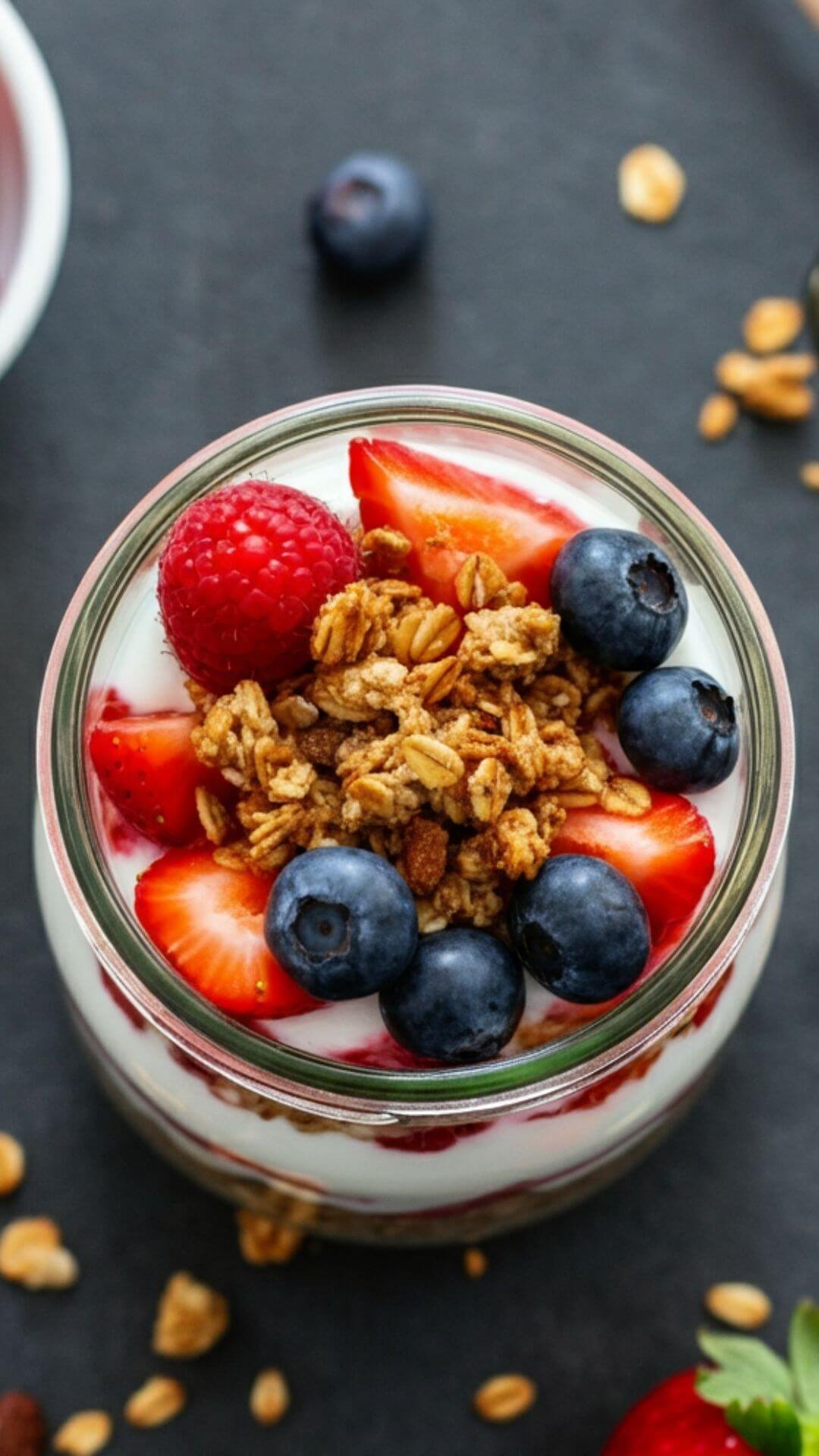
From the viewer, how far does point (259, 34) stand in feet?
5.04

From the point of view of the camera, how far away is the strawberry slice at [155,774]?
92 centimetres

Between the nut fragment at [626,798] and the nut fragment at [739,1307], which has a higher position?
the nut fragment at [626,798]

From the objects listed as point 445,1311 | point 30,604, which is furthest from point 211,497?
point 445,1311

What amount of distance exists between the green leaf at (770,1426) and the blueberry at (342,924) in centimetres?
51

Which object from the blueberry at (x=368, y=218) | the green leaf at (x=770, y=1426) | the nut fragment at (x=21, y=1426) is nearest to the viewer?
Result: the green leaf at (x=770, y=1426)

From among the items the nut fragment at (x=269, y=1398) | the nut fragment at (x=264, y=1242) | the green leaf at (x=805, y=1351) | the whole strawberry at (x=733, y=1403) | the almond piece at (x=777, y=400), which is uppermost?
the almond piece at (x=777, y=400)

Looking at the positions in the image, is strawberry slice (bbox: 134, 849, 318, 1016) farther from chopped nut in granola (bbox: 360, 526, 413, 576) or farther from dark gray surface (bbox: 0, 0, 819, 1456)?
dark gray surface (bbox: 0, 0, 819, 1456)

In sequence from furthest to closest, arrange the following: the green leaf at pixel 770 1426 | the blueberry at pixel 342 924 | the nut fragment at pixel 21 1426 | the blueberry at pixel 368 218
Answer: the blueberry at pixel 368 218, the nut fragment at pixel 21 1426, the green leaf at pixel 770 1426, the blueberry at pixel 342 924

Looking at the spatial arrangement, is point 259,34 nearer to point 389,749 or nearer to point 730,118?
point 730,118

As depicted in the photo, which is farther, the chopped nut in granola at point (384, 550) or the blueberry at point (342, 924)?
the chopped nut in granola at point (384, 550)

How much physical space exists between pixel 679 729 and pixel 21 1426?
851 millimetres

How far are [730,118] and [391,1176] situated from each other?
108cm

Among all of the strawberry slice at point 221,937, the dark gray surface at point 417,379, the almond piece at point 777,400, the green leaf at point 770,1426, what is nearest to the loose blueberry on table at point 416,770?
the strawberry slice at point 221,937

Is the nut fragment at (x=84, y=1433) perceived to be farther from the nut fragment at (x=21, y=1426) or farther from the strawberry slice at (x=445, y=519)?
the strawberry slice at (x=445, y=519)
